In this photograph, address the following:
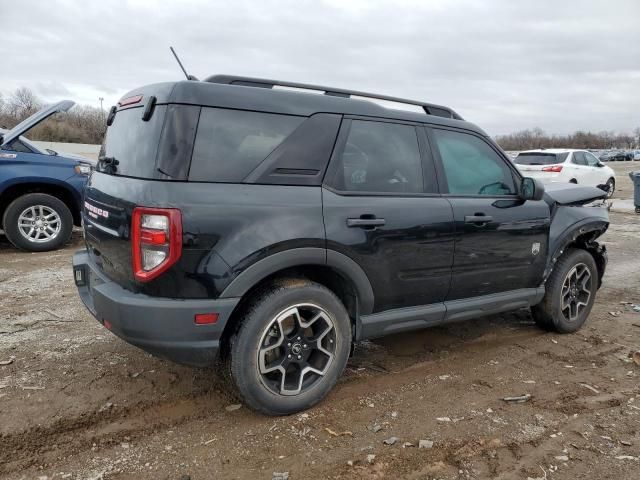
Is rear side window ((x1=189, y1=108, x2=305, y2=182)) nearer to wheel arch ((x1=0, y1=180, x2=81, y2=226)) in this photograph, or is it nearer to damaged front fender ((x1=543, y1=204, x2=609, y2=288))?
damaged front fender ((x1=543, y1=204, x2=609, y2=288))

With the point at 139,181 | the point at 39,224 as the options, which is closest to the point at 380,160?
the point at 139,181

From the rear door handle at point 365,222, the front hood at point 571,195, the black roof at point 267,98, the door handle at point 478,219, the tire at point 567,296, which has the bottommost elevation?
the tire at point 567,296

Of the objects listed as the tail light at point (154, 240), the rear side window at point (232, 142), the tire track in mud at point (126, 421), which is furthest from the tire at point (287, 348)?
the rear side window at point (232, 142)

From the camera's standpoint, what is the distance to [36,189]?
7398 millimetres

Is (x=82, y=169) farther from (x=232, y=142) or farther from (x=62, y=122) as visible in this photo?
(x=62, y=122)

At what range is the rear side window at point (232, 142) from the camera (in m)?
2.77

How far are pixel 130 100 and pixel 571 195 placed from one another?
3687 millimetres

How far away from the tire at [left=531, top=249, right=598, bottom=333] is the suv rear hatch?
3.28 metres

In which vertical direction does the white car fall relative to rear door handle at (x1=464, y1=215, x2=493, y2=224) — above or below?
above

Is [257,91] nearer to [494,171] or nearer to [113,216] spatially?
[113,216]

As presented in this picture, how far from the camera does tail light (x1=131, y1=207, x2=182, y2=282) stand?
8.54ft

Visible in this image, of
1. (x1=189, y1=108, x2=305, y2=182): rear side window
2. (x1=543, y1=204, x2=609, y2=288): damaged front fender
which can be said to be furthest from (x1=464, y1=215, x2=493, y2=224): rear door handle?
(x1=189, y1=108, x2=305, y2=182): rear side window

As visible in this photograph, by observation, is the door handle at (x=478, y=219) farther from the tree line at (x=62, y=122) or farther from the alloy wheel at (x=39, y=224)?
the tree line at (x=62, y=122)

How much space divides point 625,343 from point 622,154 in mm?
76694
